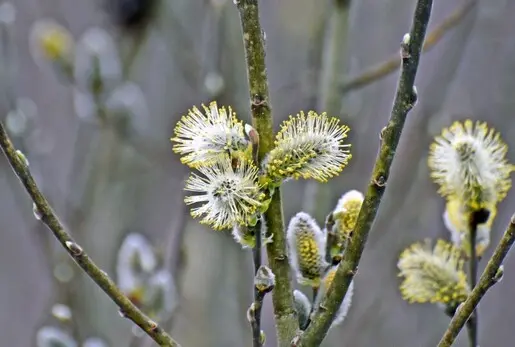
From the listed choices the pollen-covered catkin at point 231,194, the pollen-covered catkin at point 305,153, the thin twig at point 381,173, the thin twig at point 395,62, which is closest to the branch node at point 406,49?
the thin twig at point 381,173

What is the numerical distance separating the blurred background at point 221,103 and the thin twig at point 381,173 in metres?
0.97

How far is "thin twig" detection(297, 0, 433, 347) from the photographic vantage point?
42.4 inches

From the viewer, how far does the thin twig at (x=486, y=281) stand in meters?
1.14

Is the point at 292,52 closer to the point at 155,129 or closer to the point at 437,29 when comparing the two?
the point at 155,129

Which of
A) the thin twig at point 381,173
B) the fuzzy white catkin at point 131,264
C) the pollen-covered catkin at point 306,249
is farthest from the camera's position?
the fuzzy white catkin at point 131,264

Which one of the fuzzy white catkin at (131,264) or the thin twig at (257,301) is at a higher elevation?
the fuzzy white catkin at (131,264)

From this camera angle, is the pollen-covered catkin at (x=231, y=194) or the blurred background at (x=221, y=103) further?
the blurred background at (x=221, y=103)

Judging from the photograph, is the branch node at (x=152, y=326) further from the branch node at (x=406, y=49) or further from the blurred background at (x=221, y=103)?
the blurred background at (x=221, y=103)

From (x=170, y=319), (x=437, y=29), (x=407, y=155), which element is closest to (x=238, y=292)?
(x=170, y=319)

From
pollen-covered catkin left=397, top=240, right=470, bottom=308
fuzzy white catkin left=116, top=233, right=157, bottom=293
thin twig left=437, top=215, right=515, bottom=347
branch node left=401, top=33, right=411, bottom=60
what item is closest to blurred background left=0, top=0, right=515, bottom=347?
fuzzy white catkin left=116, top=233, right=157, bottom=293

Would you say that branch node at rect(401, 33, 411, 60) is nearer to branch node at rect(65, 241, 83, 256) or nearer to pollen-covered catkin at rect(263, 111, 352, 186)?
pollen-covered catkin at rect(263, 111, 352, 186)

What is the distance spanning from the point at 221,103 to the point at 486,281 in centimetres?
148

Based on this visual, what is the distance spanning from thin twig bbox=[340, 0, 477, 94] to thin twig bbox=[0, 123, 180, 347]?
1.53 meters

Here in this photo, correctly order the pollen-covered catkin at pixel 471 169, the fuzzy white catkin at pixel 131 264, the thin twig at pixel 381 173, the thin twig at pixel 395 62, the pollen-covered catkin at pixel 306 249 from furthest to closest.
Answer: the thin twig at pixel 395 62
the fuzzy white catkin at pixel 131 264
the pollen-covered catkin at pixel 471 169
the pollen-covered catkin at pixel 306 249
the thin twig at pixel 381 173
